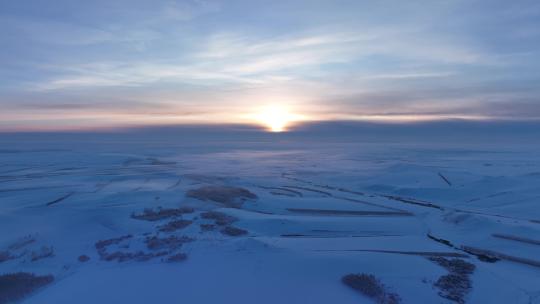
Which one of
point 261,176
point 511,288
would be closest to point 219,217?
point 511,288

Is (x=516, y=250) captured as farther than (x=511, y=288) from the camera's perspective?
Yes

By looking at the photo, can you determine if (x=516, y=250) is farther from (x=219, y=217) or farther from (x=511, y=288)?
(x=219, y=217)

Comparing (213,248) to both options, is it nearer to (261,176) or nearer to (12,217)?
(12,217)

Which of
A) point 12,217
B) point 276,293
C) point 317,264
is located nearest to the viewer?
point 276,293

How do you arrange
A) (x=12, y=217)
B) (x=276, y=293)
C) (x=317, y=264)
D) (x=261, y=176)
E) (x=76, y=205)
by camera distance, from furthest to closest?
(x=261, y=176) → (x=76, y=205) → (x=12, y=217) → (x=317, y=264) → (x=276, y=293)

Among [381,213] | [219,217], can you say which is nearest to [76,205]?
[219,217]

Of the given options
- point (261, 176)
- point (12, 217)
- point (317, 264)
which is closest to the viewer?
point (317, 264)
